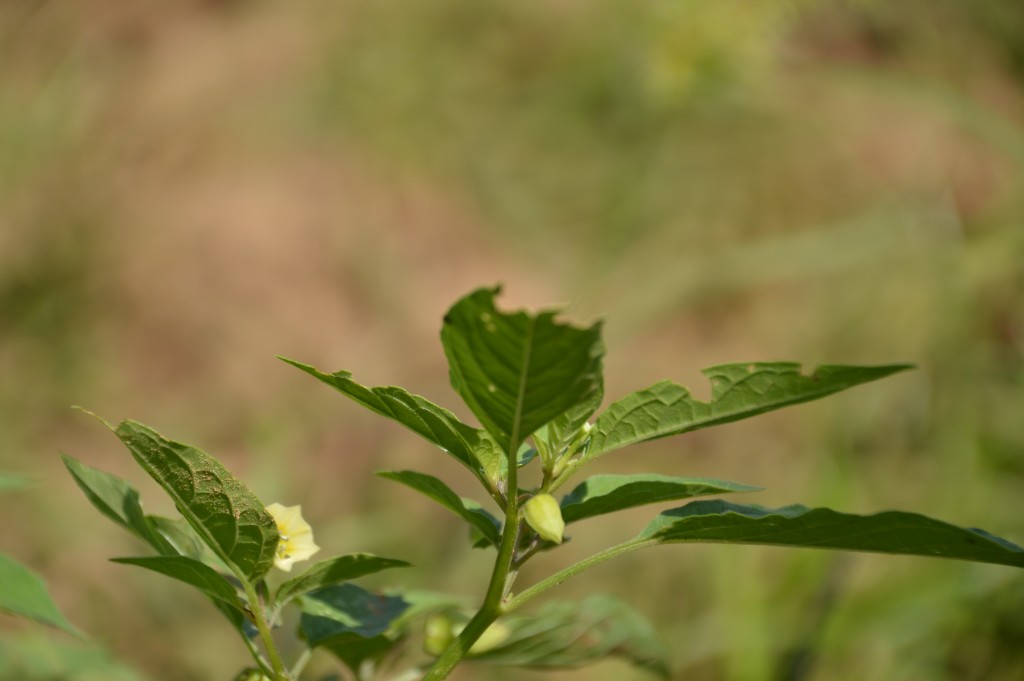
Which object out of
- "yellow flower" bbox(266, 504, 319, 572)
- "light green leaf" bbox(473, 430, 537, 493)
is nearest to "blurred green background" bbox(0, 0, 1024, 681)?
"yellow flower" bbox(266, 504, 319, 572)

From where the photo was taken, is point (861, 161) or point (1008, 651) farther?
point (861, 161)

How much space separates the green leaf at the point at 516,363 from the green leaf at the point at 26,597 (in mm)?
154

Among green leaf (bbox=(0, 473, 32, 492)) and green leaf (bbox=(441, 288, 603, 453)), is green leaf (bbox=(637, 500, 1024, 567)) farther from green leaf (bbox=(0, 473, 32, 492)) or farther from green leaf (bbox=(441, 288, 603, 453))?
green leaf (bbox=(0, 473, 32, 492))

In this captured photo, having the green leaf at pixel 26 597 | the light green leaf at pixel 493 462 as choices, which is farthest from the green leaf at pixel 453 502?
the green leaf at pixel 26 597

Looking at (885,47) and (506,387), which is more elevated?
(885,47)

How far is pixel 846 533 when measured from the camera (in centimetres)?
33

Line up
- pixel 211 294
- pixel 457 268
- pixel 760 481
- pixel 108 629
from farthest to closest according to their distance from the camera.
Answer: pixel 457 268
pixel 211 294
pixel 760 481
pixel 108 629

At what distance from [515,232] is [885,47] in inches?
41.7

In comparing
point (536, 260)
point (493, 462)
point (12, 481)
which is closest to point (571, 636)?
point (493, 462)

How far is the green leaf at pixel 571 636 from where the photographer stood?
0.45 meters

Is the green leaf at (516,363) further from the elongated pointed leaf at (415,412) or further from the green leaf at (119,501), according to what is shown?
the green leaf at (119,501)

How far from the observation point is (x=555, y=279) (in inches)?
81.0

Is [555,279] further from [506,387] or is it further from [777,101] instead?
[506,387]

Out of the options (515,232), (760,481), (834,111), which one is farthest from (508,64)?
(760,481)
